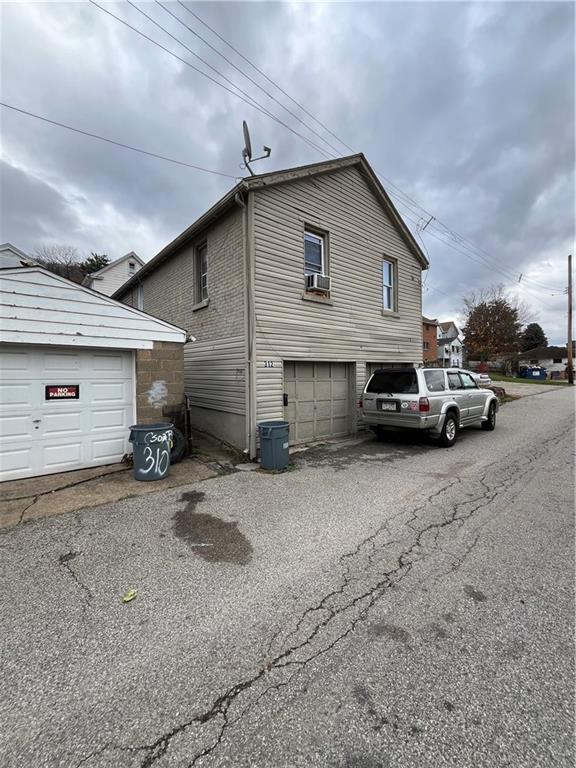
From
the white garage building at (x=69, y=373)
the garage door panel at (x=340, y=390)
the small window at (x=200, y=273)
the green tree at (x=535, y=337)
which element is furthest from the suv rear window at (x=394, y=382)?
the green tree at (x=535, y=337)

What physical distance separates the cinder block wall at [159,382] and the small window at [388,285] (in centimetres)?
708

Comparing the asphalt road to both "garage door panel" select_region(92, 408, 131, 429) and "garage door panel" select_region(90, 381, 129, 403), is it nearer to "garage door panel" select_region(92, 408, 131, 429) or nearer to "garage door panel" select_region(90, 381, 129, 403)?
"garage door panel" select_region(92, 408, 131, 429)

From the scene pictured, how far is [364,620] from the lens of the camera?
2.67 meters

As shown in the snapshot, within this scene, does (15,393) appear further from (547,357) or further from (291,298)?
(547,357)

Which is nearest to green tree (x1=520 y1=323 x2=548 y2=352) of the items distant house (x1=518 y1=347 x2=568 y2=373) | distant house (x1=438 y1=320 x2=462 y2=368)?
distant house (x1=518 y1=347 x2=568 y2=373)

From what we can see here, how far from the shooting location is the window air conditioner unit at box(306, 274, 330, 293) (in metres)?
8.85

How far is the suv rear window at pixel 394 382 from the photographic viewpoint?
26.7 feet

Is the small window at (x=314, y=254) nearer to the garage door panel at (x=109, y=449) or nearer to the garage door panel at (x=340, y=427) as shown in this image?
the garage door panel at (x=340, y=427)

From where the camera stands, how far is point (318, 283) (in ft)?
29.4

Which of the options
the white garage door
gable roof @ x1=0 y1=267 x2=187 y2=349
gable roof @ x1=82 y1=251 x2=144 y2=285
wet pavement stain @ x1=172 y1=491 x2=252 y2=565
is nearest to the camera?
wet pavement stain @ x1=172 y1=491 x2=252 y2=565

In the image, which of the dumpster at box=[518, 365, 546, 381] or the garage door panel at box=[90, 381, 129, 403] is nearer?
Answer: the garage door panel at box=[90, 381, 129, 403]

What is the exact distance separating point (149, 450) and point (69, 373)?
2.16 meters

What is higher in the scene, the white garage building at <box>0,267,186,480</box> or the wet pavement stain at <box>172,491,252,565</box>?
the white garage building at <box>0,267,186,480</box>

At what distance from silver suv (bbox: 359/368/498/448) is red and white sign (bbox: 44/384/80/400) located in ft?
20.6
